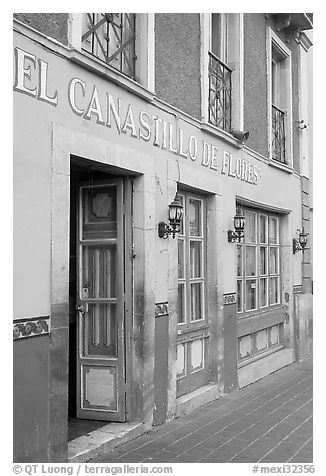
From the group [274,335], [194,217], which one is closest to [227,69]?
[194,217]

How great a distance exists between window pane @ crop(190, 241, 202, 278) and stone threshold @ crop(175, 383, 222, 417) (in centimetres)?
143

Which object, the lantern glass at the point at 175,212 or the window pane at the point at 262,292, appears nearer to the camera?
the lantern glass at the point at 175,212

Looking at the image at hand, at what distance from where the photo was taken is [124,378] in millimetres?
5816

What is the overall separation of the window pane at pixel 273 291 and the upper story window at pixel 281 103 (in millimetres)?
→ 2191

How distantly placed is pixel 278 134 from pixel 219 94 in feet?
9.52

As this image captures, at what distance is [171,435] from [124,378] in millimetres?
749

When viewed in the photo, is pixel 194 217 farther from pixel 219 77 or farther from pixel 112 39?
pixel 112 39

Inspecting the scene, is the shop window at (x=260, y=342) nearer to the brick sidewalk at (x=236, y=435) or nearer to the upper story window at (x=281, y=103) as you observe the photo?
the brick sidewalk at (x=236, y=435)

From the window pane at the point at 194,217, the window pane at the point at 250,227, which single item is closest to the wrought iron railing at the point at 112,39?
the window pane at the point at 194,217

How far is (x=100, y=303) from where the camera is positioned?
19.5 ft

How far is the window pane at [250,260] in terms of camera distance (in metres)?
9.27

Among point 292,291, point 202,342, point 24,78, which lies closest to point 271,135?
point 292,291

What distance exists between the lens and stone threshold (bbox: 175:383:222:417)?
6.63 metres
